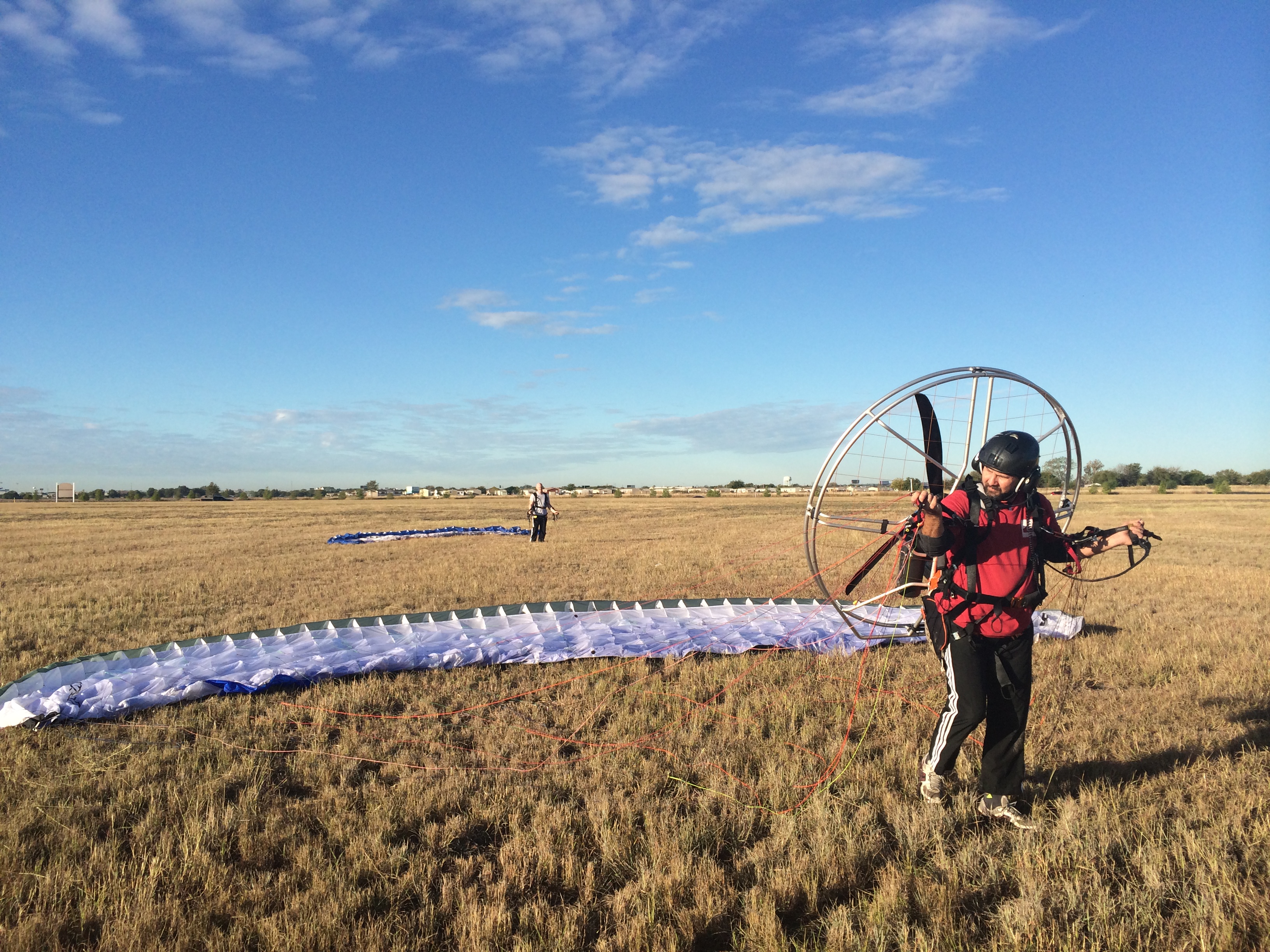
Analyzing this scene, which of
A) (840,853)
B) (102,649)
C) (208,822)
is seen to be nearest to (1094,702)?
Answer: (840,853)

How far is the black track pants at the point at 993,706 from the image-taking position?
4.08 meters

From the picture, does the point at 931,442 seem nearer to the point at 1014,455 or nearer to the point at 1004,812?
the point at 1014,455

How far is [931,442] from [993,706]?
2.00 metres

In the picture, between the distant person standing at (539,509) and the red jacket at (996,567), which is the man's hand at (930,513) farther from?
the distant person standing at (539,509)

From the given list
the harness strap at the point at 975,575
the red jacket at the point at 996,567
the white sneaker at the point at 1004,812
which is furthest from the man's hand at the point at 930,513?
the white sneaker at the point at 1004,812

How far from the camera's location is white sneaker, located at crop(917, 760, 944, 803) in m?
4.25

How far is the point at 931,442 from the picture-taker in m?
5.43

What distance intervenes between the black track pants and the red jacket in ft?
0.32

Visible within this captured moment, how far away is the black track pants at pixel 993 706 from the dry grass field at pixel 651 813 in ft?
0.96

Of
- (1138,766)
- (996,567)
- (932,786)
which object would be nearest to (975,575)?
(996,567)

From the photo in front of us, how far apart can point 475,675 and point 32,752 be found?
10.4 ft

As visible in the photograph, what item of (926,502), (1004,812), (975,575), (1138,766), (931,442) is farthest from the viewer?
(931,442)

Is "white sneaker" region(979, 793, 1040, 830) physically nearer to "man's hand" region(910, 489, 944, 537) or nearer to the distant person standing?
"man's hand" region(910, 489, 944, 537)

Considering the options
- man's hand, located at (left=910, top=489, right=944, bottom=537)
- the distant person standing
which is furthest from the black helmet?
the distant person standing
